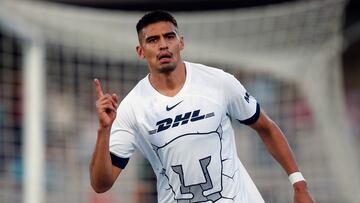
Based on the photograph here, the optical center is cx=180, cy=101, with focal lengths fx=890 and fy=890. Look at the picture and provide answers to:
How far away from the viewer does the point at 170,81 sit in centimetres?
476

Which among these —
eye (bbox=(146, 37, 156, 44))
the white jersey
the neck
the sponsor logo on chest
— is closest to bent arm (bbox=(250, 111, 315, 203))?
the white jersey

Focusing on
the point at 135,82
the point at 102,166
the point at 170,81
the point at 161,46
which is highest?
the point at 135,82

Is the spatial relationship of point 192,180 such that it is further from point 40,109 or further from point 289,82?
point 289,82

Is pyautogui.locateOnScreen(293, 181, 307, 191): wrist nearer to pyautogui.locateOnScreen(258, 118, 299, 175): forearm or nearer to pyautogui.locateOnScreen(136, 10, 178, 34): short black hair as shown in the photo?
pyautogui.locateOnScreen(258, 118, 299, 175): forearm

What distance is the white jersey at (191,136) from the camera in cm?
467

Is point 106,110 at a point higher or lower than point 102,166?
higher

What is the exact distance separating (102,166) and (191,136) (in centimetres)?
49

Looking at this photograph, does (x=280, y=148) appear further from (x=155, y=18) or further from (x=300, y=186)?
(x=155, y=18)

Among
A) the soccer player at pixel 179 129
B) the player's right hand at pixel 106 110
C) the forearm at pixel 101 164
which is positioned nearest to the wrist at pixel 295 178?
the soccer player at pixel 179 129

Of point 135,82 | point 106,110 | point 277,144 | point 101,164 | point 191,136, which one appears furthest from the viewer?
point 135,82

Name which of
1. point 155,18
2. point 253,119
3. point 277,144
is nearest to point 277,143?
point 277,144

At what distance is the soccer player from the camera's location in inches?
184

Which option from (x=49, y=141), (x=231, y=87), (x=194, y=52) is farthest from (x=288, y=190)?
(x=231, y=87)

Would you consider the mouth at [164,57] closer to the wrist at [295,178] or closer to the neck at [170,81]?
the neck at [170,81]
